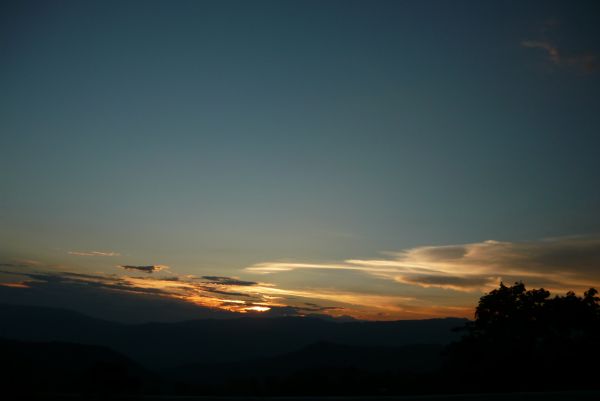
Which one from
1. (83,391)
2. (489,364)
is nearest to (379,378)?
(489,364)

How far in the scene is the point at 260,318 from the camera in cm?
12988

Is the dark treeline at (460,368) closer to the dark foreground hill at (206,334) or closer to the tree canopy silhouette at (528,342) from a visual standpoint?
the tree canopy silhouette at (528,342)

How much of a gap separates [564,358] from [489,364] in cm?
241

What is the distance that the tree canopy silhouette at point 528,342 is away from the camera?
46.8 feet

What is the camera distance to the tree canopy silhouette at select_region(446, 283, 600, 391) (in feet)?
46.8

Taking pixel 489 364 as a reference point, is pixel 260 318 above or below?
below

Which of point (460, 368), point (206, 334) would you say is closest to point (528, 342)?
point (460, 368)

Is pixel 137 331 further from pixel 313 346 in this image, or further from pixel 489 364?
pixel 489 364

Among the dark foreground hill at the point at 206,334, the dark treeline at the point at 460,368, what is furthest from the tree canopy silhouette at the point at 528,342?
the dark foreground hill at the point at 206,334

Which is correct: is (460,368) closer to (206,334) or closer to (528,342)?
(528,342)

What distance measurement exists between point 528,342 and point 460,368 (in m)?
3.13

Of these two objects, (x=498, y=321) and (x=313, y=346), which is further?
(x=313, y=346)

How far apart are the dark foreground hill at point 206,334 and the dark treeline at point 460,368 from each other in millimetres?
60376

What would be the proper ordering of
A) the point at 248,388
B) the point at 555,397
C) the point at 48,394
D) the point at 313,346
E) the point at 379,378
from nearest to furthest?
the point at 48,394 → the point at 555,397 → the point at 248,388 → the point at 379,378 → the point at 313,346
